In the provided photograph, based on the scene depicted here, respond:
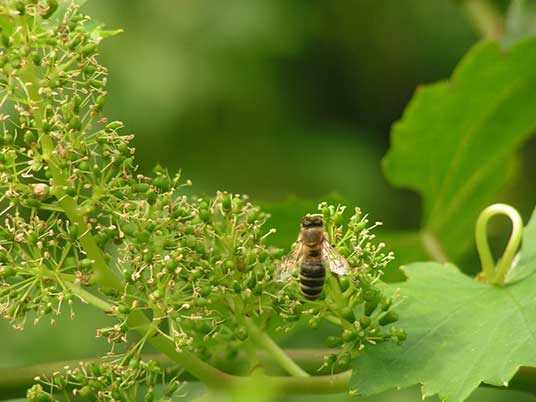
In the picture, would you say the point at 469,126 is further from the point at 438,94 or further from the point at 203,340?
the point at 203,340

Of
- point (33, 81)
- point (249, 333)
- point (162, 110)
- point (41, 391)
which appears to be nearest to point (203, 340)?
point (249, 333)

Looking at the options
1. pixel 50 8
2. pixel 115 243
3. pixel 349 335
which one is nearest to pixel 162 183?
pixel 115 243

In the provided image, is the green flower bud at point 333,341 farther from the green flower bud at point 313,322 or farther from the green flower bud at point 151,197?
the green flower bud at point 151,197

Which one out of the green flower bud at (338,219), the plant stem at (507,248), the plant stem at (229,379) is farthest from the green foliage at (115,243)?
the plant stem at (507,248)

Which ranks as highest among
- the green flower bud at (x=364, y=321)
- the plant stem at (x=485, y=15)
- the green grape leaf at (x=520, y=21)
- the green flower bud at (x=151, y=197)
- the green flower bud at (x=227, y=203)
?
the plant stem at (x=485, y=15)

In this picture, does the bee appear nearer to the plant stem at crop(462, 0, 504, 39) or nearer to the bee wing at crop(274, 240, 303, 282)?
the bee wing at crop(274, 240, 303, 282)

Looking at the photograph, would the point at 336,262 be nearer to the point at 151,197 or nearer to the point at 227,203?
the point at 227,203
